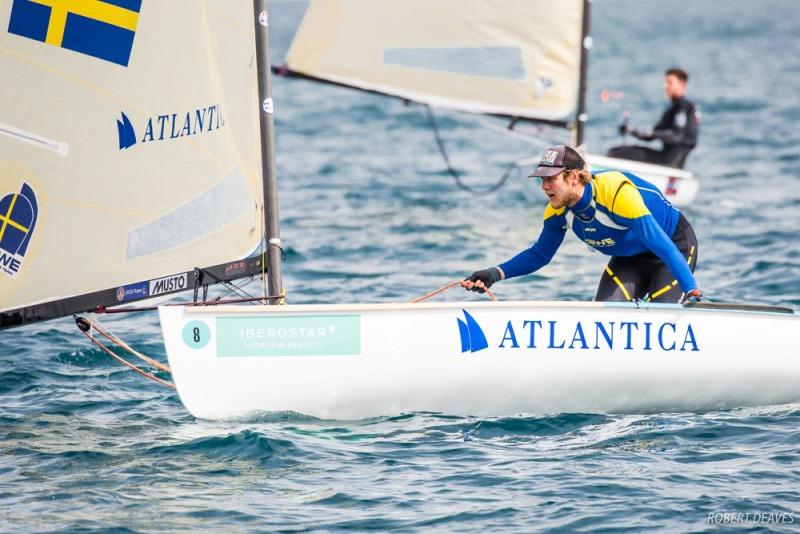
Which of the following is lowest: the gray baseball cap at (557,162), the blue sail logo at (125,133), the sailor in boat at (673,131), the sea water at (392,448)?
the sea water at (392,448)

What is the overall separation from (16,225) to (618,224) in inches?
120

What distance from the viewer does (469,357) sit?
653 cm

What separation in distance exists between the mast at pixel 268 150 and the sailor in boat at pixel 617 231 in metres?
1.03

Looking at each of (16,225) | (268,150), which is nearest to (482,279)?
(268,150)

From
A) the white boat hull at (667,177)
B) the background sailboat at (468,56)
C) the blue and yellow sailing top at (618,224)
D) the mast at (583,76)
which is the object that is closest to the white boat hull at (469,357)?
the blue and yellow sailing top at (618,224)

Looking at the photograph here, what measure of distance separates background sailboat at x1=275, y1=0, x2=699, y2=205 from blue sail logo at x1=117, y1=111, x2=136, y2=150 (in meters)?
6.90

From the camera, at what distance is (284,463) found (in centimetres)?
616

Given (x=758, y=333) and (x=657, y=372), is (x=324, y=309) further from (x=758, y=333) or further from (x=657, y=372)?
(x=758, y=333)

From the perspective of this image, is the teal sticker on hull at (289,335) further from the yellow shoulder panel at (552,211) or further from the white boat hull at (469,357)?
the yellow shoulder panel at (552,211)

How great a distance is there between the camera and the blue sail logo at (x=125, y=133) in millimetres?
6465

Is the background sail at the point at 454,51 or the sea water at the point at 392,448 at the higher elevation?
the background sail at the point at 454,51

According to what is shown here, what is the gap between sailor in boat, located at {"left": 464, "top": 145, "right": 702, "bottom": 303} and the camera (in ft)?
21.2

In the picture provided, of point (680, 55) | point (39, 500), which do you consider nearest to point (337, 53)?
point (39, 500)

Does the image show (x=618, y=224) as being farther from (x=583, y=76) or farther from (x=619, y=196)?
(x=583, y=76)
